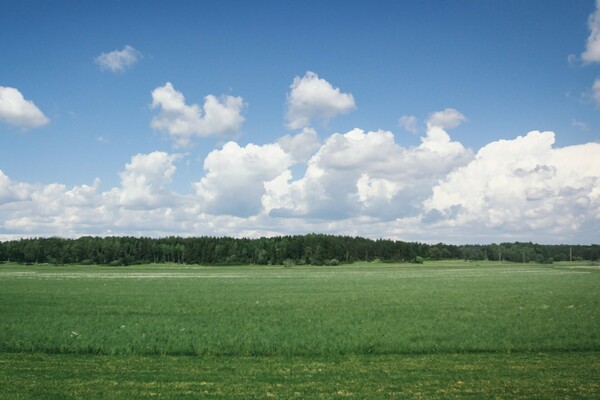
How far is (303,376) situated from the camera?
14844 millimetres

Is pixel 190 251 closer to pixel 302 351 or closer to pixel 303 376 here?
pixel 302 351

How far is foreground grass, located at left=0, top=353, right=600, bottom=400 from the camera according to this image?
1272 centimetres

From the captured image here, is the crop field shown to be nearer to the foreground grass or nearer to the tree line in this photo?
the foreground grass

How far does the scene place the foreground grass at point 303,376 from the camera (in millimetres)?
12719

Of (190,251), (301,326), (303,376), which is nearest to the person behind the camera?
(303,376)

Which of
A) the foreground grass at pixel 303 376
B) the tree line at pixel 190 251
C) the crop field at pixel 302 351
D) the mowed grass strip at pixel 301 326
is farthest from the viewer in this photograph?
the tree line at pixel 190 251

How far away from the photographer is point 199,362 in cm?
1719

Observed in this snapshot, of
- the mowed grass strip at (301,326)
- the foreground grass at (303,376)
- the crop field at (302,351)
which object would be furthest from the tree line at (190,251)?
the foreground grass at (303,376)

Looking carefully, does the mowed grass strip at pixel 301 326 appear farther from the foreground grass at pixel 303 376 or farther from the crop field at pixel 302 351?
the foreground grass at pixel 303 376

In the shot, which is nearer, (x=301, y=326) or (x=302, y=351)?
(x=302, y=351)

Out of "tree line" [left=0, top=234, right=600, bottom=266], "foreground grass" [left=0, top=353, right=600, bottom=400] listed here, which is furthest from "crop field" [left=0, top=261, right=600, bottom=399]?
"tree line" [left=0, top=234, right=600, bottom=266]

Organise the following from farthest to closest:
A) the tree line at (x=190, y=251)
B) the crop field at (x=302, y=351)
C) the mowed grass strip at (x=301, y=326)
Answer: the tree line at (x=190, y=251) → the mowed grass strip at (x=301, y=326) → the crop field at (x=302, y=351)

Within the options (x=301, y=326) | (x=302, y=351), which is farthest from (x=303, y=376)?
(x=301, y=326)

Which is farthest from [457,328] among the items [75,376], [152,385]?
[75,376]
